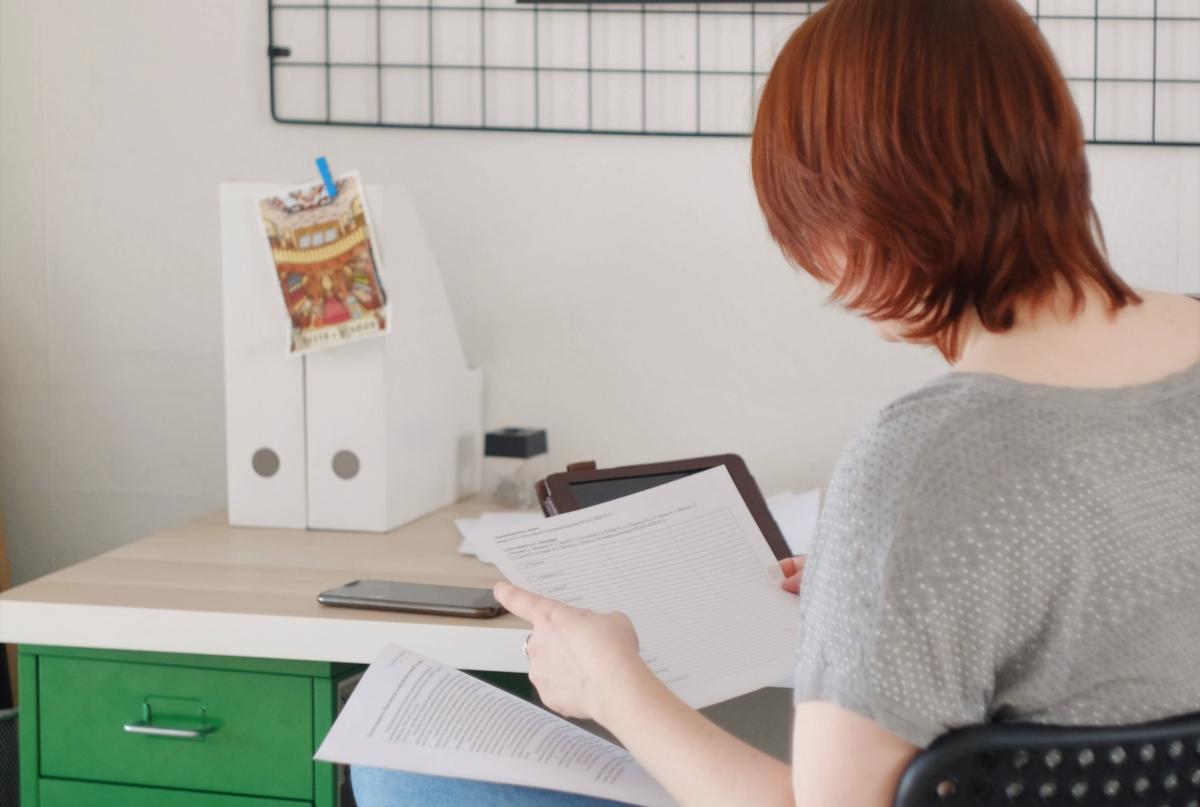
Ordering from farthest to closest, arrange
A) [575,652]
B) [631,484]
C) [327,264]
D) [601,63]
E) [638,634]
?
[601,63]
[327,264]
[631,484]
[638,634]
[575,652]

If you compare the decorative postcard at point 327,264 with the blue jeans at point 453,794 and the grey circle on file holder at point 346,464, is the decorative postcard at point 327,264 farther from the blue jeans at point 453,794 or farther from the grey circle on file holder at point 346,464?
the blue jeans at point 453,794

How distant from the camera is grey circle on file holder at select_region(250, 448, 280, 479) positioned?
1.79 meters

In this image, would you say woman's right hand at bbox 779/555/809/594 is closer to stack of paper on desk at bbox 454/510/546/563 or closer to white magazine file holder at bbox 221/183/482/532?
stack of paper on desk at bbox 454/510/546/563

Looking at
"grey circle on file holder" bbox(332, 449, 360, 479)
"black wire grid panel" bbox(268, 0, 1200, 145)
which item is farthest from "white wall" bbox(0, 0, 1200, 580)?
"grey circle on file holder" bbox(332, 449, 360, 479)

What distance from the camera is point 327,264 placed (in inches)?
67.7

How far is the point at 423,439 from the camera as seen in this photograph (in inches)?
72.8

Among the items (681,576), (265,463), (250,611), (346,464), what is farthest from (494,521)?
(681,576)

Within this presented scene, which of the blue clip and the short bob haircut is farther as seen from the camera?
the blue clip

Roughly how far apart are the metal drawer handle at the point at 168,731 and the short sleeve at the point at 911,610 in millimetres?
905

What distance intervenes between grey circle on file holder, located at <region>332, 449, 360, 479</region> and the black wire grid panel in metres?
0.52

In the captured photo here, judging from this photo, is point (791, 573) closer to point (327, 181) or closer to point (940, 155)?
point (940, 155)

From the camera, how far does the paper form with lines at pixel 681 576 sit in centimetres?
113

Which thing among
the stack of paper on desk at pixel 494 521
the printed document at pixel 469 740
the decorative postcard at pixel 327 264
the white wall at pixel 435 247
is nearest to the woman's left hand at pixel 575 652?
the printed document at pixel 469 740

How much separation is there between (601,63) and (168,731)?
3.49 feet
